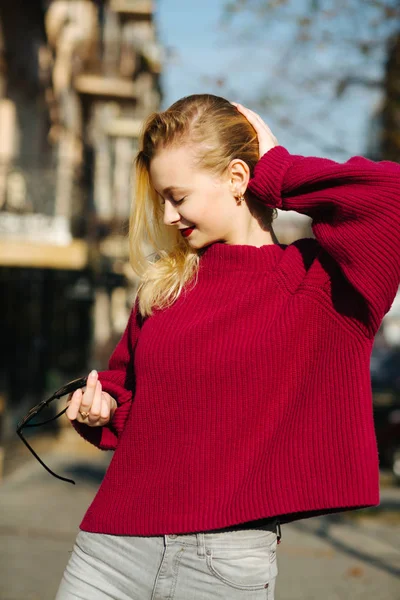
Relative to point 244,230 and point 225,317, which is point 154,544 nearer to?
point 225,317

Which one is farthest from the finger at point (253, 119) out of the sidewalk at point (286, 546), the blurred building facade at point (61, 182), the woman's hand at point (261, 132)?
the blurred building facade at point (61, 182)

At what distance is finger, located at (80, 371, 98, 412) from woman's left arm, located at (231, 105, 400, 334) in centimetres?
63

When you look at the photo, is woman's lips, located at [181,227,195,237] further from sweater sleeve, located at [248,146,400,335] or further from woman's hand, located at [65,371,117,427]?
woman's hand, located at [65,371,117,427]

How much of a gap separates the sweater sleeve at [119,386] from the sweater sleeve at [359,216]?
578 millimetres

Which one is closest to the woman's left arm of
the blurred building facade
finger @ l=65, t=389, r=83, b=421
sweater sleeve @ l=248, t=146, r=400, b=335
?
sweater sleeve @ l=248, t=146, r=400, b=335

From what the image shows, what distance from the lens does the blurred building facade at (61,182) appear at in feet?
40.3

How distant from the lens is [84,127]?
18031 millimetres

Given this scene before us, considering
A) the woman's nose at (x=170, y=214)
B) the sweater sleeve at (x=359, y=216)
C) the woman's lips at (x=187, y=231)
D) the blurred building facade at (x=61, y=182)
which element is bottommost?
the blurred building facade at (x=61, y=182)

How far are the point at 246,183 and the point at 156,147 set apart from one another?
0.78ft

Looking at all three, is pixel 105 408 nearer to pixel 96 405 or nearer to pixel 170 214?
pixel 96 405

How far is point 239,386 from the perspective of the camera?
184 centimetres

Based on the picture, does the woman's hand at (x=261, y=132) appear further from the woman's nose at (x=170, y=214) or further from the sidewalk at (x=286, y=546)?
the sidewalk at (x=286, y=546)

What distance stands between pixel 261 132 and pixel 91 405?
0.80 metres

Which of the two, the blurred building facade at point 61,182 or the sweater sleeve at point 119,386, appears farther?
the blurred building facade at point 61,182
